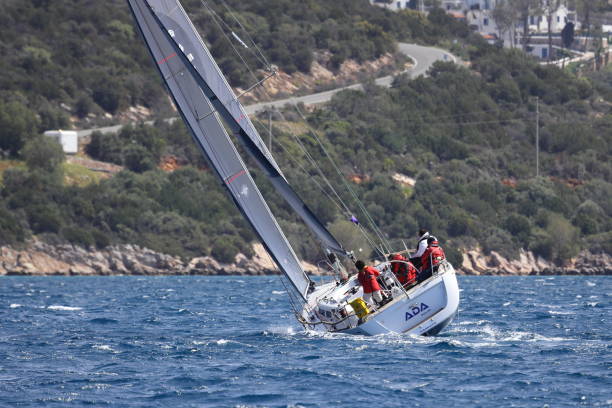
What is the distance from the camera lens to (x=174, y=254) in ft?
230

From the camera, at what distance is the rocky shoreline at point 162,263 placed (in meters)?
64.9

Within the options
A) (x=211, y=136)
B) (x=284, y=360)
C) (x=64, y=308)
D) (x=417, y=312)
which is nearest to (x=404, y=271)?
(x=417, y=312)

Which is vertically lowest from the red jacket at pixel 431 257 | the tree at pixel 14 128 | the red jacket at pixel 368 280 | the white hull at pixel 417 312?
the tree at pixel 14 128

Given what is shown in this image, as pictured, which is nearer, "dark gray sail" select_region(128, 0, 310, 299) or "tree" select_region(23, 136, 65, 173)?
"dark gray sail" select_region(128, 0, 310, 299)

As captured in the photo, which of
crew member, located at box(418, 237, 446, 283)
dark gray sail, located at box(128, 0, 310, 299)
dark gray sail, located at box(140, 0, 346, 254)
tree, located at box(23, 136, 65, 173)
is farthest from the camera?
tree, located at box(23, 136, 65, 173)

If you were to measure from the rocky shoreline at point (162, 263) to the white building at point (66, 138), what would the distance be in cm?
1231

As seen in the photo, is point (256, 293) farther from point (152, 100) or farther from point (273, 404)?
point (152, 100)

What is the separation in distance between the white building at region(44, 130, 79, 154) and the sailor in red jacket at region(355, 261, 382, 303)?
176 feet

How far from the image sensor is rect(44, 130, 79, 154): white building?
77.6 meters

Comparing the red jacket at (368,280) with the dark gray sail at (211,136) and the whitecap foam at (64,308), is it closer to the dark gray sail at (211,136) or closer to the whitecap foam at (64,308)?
the dark gray sail at (211,136)

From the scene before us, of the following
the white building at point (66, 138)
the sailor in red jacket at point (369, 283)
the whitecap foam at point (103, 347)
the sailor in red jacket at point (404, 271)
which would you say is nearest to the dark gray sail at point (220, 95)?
the sailor in red jacket at point (369, 283)

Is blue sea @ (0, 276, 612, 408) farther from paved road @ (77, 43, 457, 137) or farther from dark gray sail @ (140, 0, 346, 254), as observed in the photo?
paved road @ (77, 43, 457, 137)

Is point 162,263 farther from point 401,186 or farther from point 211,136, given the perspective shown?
point 211,136

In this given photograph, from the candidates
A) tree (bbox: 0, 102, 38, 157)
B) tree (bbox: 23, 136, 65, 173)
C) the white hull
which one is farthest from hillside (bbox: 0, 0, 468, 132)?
the white hull
